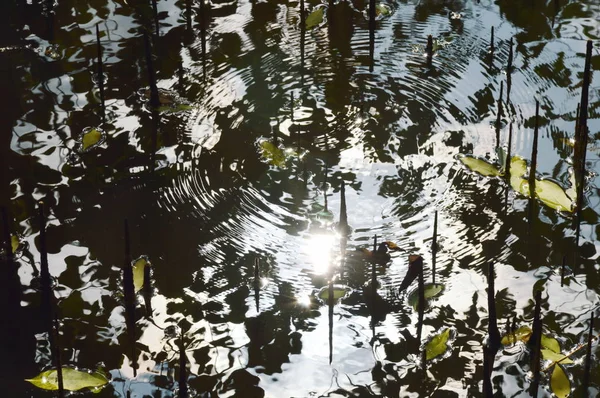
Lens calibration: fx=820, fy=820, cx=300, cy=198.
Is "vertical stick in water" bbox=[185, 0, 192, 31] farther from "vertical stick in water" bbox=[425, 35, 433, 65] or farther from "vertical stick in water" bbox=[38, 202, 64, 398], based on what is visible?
"vertical stick in water" bbox=[38, 202, 64, 398]

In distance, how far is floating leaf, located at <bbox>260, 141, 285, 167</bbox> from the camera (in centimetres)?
409

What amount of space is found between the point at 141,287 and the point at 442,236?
1.31 metres

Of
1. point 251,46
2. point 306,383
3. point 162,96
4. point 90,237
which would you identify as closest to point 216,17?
point 251,46

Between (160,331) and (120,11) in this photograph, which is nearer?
(160,331)

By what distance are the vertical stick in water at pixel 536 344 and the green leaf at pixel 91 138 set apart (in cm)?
235

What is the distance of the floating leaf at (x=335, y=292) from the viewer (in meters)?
3.35

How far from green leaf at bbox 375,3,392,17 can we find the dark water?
44 millimetres

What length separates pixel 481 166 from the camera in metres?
3.94

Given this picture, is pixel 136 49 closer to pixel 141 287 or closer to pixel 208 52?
pixel 208 52

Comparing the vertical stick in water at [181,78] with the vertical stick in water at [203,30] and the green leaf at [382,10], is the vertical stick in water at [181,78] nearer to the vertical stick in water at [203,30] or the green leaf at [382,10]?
the vertical stick in water at [203,30]

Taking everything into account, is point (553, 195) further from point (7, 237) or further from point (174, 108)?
point (7, 237)

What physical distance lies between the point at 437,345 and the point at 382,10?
114 inches

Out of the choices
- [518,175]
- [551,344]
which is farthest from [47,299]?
[518,175]

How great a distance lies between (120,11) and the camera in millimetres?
5352
